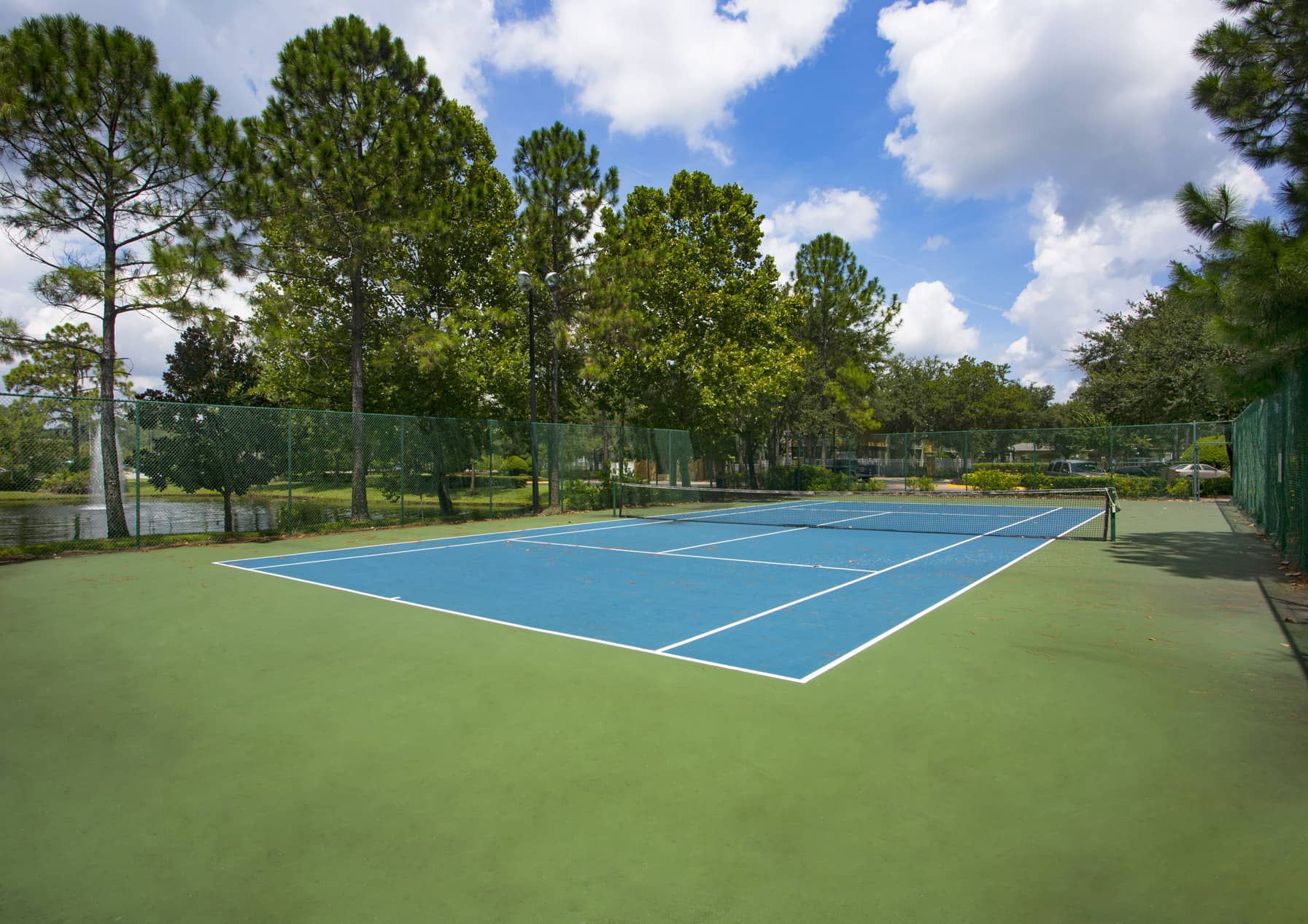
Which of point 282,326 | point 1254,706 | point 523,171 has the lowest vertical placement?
point 1254,706

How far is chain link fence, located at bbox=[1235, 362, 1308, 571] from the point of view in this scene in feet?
28.1

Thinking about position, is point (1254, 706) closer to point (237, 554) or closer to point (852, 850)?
point (852, 850)

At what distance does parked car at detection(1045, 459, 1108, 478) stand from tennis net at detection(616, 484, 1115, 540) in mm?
721

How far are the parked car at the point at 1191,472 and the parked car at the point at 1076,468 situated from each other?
2152 mm

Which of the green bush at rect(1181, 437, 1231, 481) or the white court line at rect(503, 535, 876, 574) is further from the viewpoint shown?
the green bush at rect(1181, 437, 1231, 481)

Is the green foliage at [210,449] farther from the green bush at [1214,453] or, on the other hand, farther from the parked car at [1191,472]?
the green bush at [1214,453]

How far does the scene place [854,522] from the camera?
17.0m

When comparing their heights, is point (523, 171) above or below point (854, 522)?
above

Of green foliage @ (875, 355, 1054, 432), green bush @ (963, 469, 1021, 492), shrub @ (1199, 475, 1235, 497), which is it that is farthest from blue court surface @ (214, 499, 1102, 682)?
green foliage @ (875, 355, 1054, 432)

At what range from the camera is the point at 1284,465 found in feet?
32.8

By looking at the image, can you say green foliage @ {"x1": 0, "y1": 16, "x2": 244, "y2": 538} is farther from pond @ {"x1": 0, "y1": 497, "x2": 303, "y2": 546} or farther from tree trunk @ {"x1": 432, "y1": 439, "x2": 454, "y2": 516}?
tree trunk @ {"x1": 432, "y1": 439, "x2": 454, "y2": 516}

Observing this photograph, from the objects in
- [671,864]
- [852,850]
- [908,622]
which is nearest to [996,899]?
[852,850]

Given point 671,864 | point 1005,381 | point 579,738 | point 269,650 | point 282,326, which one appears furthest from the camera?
point 1005,381

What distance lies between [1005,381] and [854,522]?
49.7 meters
